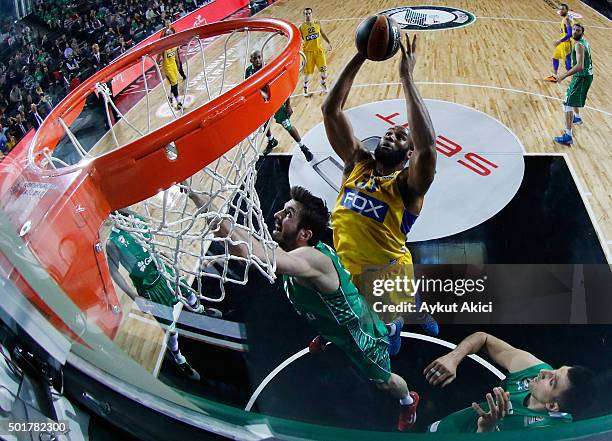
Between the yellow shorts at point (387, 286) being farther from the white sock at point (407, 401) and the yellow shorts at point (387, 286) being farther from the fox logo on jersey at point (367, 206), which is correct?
the white sock at point (407, 401)

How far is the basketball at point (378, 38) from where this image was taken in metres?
2.89

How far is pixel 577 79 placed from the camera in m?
4.93

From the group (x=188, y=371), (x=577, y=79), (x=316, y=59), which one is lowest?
(x=188, y=371)

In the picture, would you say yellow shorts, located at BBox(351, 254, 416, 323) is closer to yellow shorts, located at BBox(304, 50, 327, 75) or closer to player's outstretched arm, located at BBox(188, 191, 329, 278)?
player's outstretched arm, located at BBox(188, 191, 329, 278)

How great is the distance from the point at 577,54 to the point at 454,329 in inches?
126

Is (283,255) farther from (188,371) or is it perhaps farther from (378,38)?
(378,38)

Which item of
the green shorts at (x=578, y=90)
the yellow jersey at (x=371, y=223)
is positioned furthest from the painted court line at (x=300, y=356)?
the green shorts at (x=578, y=90)

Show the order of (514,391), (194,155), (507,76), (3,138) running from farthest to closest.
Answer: (507,76)
(3,138)
(514,391)
(194,155)

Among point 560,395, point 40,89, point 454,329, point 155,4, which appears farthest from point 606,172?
point 155,4

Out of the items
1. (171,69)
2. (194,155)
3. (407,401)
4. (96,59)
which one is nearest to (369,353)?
(407,401)

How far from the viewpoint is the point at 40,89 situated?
5582 mm

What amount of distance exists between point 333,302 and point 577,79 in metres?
3.86

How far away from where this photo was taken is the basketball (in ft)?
9.48

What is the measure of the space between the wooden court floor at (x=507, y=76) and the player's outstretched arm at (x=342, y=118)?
2076mm
